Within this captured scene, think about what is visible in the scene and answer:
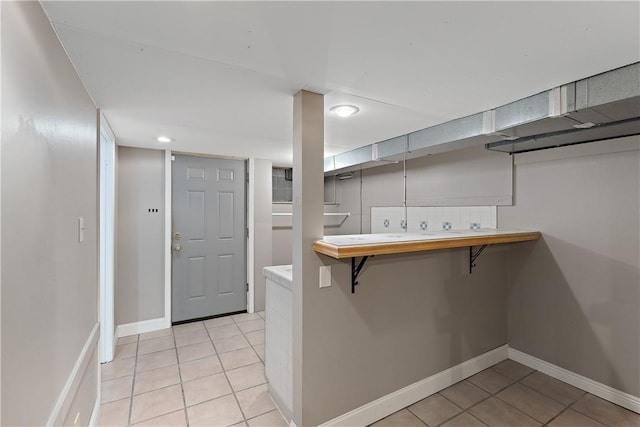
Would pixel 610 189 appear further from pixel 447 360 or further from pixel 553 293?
pixel 447 360

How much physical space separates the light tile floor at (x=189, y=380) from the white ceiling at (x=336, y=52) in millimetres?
2095

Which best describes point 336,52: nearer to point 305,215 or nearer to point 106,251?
point 305,215

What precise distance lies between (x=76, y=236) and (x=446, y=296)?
8.10 ft

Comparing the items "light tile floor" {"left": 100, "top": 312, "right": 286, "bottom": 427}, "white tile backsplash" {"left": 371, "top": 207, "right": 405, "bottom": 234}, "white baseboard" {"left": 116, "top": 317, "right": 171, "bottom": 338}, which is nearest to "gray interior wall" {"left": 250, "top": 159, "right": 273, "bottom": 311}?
"light tile floor" {"left": 100, "top": 312, "right": 286, "bottom": 427}

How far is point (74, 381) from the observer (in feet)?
4.63

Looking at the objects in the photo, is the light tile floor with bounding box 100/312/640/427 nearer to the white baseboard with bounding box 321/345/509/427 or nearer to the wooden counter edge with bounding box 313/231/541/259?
the white baseboard with bounding box 321/345/509/427

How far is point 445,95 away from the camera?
187cm

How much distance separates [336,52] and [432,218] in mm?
2481

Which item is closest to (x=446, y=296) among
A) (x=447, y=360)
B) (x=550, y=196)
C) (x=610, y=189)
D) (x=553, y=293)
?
(x=447, y=360)

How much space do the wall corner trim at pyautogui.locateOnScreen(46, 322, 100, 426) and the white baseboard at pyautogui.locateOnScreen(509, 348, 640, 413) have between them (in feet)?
10.8

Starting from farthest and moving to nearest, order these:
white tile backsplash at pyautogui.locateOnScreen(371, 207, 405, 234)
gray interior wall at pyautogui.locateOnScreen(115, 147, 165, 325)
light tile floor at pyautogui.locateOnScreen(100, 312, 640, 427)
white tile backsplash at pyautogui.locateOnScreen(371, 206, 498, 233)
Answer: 1. white tile backsplash at pyautogui.locateOnScreen(371, 207, 405, 234)
2. gray interior wall at pyautogui.locateOnScreen(115, 147, 165, 325)
3. white tile backsplash at pyautogui.locateOnScreen(371, 206, 498, 233)
4. light tile floor at pyautogui.locateOnScreen(100, 312, 640, 427)

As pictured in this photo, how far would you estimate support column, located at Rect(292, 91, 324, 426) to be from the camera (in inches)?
69.5

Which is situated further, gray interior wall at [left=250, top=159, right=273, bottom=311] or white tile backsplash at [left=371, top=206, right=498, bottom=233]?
gray interior wall at [left=250, top=159, right=273, bottom=311]

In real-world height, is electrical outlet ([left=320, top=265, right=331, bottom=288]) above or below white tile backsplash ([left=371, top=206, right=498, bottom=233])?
below
